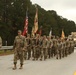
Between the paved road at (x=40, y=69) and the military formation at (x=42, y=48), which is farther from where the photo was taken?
the military formation at (x=42, y=48)

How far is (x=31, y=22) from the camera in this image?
7912 cm

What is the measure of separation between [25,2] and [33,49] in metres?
54.4

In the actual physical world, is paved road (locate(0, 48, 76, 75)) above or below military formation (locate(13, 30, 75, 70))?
below

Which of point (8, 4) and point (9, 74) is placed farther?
point (8, 4)

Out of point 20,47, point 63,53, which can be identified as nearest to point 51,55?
point 63,53

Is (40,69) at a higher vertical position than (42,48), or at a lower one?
lower

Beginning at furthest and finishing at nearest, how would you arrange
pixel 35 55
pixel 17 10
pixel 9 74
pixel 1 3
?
pixel 17 10
pixel 1 3
pixel 35 55
pixel 9 74

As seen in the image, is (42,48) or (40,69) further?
(42,48)

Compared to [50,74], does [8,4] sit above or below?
above

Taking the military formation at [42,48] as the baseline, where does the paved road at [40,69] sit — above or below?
below

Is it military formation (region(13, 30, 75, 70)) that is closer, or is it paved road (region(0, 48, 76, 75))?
paved road (region(0, 48, 76, 75))

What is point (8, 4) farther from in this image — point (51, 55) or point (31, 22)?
point (51, 55)

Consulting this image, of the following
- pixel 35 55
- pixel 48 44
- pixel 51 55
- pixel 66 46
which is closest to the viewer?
pixel 35 55

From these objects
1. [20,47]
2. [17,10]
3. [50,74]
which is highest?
[17,10]
